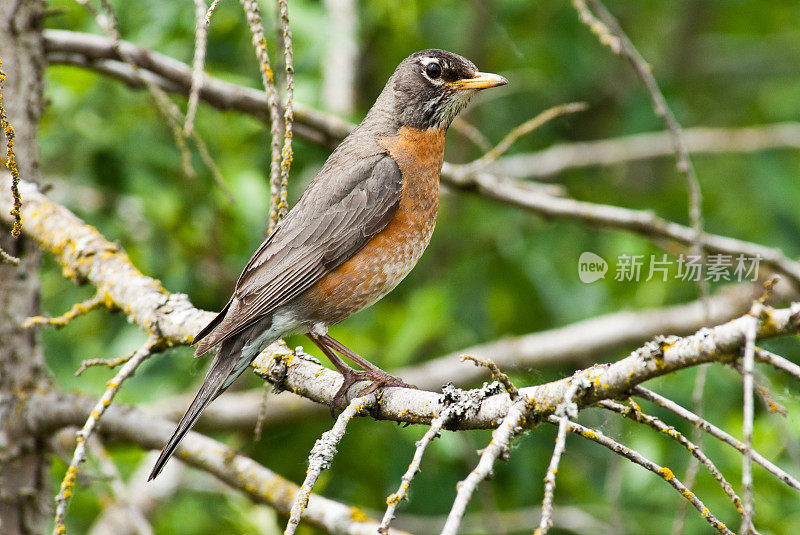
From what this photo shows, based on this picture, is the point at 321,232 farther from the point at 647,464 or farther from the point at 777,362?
the point at 777,362

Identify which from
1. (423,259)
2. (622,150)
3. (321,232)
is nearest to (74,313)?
(321,232)

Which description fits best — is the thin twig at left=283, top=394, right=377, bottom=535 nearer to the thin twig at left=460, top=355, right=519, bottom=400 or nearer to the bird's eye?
the thin twig at left=460, top=355, right=519, bottom=400

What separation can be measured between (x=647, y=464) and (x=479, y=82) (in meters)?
2.47

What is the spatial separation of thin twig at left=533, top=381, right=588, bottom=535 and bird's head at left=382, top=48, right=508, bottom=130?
238cm

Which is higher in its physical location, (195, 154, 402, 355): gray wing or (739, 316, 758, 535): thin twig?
(195, 154, 402, 355): gray wing

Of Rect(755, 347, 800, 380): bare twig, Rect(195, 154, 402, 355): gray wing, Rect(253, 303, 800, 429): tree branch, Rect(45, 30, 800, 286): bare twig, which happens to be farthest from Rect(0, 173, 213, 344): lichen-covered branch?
Rect(755, 347, 800, 380): bare twig

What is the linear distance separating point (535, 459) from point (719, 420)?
1.06 m

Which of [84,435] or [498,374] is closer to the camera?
[498,374]

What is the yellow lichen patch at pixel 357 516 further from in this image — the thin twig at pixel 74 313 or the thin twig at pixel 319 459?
the thin twig at pixel 74 313

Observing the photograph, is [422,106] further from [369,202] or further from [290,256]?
[290,256]

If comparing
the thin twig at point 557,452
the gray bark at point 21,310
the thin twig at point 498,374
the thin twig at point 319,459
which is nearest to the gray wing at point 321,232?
the gray bark at point 21,310

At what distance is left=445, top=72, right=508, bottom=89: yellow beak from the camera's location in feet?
12.8

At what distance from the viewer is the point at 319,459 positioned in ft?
6.68

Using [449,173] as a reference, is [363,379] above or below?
below
